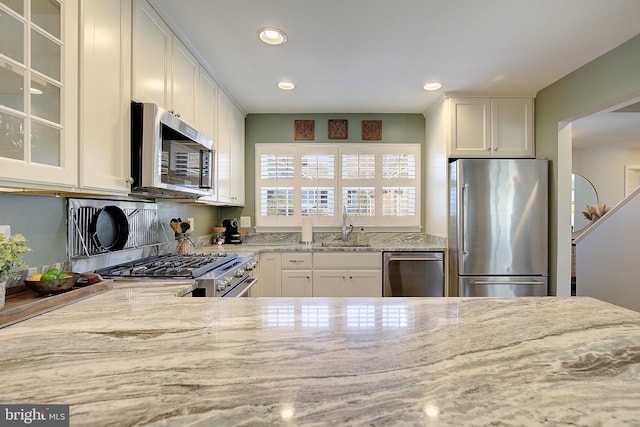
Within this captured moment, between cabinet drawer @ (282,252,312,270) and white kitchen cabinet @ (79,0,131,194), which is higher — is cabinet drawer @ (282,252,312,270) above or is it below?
below

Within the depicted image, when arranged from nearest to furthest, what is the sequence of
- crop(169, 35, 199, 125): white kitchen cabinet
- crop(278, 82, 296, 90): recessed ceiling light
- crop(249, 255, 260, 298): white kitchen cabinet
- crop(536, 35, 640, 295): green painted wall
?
crop(169, 35, 199, 125): white kitchen cabinet
crop(536, 35, 640, 295): green painted wall
crop(278, 82, 296, 90): recessed ceiling light
crop(249, 255, 260, 298): white kitchen cabinet

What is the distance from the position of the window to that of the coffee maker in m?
0.31

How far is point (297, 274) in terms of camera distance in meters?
Answer: 3.14

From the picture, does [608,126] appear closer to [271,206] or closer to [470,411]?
[271,206]

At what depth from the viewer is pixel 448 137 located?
306 centimetres

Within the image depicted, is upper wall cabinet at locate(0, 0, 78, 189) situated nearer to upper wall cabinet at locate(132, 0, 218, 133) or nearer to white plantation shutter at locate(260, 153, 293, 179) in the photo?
upper wall cabinet at locate(132, 0, 218, 133)

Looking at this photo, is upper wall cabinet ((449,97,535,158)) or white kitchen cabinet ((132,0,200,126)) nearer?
white kitchen cabinet ((132,0,200,126))

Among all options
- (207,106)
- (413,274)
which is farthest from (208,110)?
(413,274)

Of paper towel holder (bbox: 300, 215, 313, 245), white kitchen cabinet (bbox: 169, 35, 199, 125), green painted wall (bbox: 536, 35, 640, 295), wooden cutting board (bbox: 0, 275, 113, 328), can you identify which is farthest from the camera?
paper towel holder (bbox: 300, 215, 313, 245)

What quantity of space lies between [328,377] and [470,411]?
24 centimetres

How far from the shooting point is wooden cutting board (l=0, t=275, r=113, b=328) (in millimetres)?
935

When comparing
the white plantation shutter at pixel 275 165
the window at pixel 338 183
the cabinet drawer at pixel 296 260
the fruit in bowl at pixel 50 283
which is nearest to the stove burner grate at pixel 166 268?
the fruit in bowl at pixel 50 283

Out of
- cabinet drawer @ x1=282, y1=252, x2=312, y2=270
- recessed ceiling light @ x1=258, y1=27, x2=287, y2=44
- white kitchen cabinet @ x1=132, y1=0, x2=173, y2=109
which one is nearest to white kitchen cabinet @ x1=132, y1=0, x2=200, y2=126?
white kitchen cabinet @ x1=132, y1=0, x2=173, y2=109

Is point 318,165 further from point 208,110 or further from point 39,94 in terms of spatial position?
point 39,94
